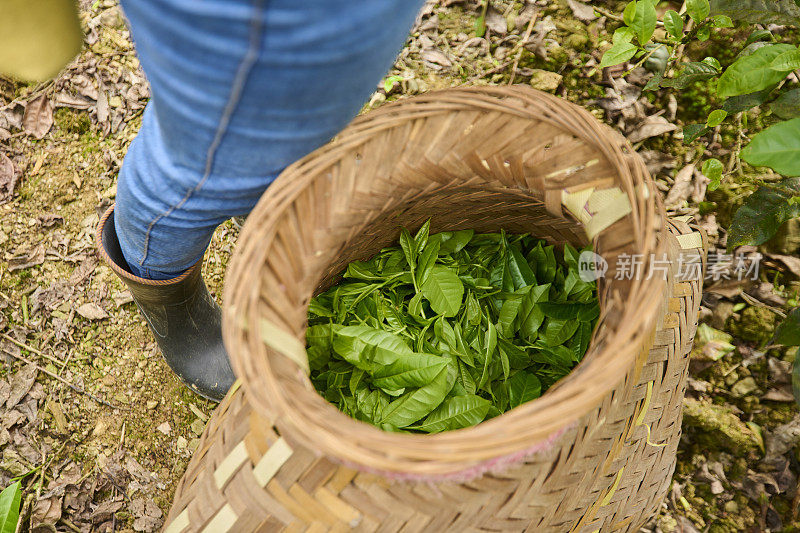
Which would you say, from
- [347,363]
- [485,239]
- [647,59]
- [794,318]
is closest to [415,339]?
[347,363]

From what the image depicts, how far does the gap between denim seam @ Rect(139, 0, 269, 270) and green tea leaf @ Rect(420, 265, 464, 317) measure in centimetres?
46

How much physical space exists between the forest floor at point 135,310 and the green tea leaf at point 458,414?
67cm

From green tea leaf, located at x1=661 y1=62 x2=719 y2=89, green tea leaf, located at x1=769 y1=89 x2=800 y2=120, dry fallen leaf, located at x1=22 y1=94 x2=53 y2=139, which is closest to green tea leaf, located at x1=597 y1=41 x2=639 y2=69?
green tea leaf, located at x1=661 y1=62 x2=719 y2=89

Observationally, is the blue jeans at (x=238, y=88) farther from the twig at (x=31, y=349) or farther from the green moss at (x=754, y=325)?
the green moss at (x=754, y=325)

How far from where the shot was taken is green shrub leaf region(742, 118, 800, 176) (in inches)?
31.8

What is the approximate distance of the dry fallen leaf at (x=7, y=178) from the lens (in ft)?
4.92

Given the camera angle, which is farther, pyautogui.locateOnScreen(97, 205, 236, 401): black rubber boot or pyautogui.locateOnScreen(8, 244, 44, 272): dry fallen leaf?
pyautogui.locateOnScreen(8, 244, 44, 272): dry fallen leaf

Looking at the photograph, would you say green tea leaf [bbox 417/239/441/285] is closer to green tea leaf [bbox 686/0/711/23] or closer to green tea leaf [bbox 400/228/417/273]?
green tea leaf [bbox 400/228/417/273]

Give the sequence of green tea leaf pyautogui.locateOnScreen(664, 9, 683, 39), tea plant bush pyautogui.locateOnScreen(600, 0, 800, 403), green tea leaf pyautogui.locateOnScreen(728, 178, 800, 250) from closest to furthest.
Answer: tea plant bush pyautogui.locateOnScreen(600, 0, 800, 403) < green tea leaf pyautogui.locateOnScreen(728, 178, 800, 250) < green tea leaf pyautogui.locateOnScreen(664, 9, 683, 39)

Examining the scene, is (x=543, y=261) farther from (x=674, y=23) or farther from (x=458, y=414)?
(x=674, y=23)

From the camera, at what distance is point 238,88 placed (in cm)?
58

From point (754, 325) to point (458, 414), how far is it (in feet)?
→ 2.84

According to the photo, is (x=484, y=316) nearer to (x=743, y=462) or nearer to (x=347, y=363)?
(x=347, y=363)

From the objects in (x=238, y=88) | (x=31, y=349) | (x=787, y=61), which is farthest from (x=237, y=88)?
(x=31, y=349)
